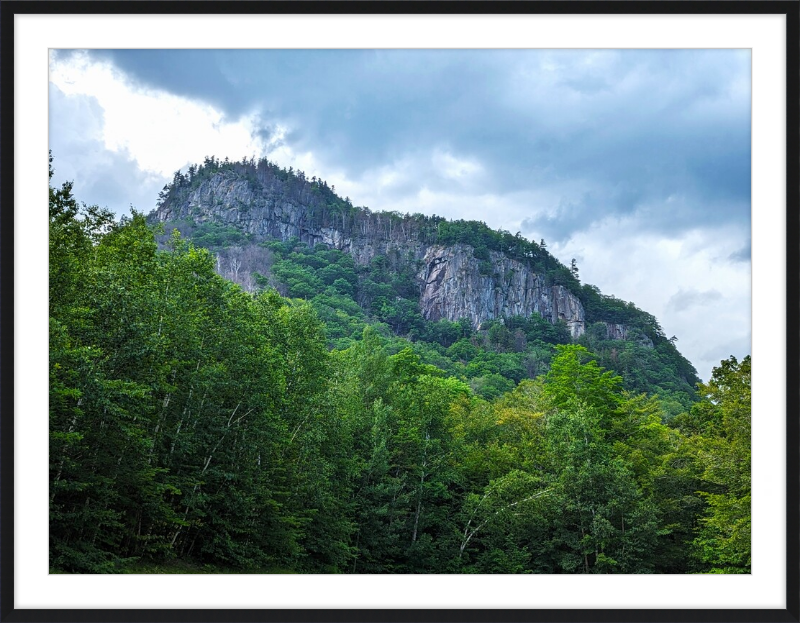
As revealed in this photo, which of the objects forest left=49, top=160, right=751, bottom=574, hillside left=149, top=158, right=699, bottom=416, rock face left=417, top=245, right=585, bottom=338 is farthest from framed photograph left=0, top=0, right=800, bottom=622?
rock face left=417, top=245, right=585, bottom=338

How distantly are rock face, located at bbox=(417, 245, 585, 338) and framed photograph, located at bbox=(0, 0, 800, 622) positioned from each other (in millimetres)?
35055

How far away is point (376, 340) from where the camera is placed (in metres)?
24.2

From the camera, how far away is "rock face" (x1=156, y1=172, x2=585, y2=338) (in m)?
60.0

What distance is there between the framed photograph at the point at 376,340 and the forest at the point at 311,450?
0.27 feet

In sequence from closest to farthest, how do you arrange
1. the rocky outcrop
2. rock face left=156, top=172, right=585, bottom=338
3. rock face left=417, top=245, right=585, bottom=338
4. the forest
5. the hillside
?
the forest
the hillside
the rocky outcrop
rock face left=417, top=245, right=585, bottom=338
rock face left=156, top=172, right=585, bottom=338

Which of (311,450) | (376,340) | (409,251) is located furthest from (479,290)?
(311,450)

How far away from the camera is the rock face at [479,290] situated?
59062 mm

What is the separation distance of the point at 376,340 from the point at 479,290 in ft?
134

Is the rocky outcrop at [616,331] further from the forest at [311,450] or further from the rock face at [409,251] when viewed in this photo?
the forest at [311,450]

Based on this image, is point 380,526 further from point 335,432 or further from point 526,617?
A: point 526,617

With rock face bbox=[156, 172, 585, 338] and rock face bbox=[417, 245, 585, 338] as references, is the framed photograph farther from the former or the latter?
rock face bbox=[156, 172, 585, 338]

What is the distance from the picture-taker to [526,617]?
385 centimetres

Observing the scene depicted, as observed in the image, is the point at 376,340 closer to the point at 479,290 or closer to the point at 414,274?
the point at 414,274
